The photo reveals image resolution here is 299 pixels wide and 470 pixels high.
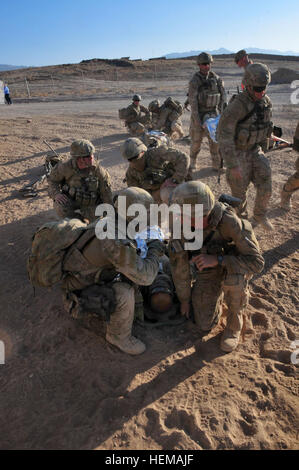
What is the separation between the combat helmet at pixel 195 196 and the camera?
2.73 meters

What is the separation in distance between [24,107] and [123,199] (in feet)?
55.7

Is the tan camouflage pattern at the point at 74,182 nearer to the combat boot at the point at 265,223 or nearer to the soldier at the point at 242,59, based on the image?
the combat boot at the point at 265,223

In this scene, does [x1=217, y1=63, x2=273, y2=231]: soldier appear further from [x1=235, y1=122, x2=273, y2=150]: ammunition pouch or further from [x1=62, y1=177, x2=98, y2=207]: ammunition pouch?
[x1=62, y1=177, x2=98, y2=207]: ammunition pouch

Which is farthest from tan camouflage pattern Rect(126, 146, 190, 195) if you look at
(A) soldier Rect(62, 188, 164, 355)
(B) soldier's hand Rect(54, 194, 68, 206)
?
(A) soldier Rect(62, 188, 164, 355)

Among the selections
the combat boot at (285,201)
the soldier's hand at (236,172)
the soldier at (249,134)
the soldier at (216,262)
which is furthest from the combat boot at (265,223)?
the soldier at (216,262)

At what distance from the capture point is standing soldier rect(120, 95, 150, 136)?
990cm

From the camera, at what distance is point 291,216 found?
5301 millimetres

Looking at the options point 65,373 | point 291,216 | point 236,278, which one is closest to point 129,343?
point 65,373

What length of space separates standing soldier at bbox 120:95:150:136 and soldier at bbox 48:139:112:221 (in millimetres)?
5632

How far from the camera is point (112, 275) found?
2967mm

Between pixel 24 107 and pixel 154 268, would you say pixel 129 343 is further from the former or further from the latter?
pixel 24 107

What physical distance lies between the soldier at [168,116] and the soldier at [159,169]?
4939mm

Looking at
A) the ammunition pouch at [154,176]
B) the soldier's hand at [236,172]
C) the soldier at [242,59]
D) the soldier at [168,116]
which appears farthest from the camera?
the soldier at [168,116]

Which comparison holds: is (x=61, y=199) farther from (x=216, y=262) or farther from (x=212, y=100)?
(x=212, y=100)
